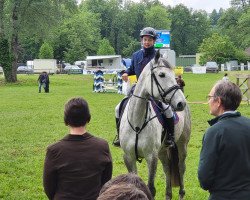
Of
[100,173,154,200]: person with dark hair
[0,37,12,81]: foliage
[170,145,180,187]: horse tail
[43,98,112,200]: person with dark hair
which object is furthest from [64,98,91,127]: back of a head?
[0,37,12,81]: foliage

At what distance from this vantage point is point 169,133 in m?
7.69

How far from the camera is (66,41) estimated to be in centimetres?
9506

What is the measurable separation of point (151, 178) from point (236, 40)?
3940 inches

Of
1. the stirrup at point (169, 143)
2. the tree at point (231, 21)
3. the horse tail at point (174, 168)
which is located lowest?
the horse tail at point (174, 168)

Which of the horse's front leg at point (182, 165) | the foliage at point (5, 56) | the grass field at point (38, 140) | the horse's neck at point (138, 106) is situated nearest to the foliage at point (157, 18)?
the foliage at point (5, 56)

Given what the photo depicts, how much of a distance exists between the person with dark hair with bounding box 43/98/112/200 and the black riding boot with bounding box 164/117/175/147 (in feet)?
11.2

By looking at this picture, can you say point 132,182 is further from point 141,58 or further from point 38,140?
point 38,140

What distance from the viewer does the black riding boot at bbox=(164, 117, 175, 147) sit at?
7.57 metres

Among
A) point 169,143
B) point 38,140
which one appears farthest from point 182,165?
point 38,140

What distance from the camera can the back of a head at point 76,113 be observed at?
13.5ft

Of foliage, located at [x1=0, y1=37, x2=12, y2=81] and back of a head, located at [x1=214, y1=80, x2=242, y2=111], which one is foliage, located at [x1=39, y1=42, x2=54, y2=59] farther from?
back of a head, located at [x1=214, y1=80, x2=242, y2=111]

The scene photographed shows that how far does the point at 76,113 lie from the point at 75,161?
44cm

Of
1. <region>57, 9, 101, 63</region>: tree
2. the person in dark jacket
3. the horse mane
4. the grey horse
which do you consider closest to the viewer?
the person in dark jacket

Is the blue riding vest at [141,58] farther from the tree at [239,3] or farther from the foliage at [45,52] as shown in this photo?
the tree at [239,3]
